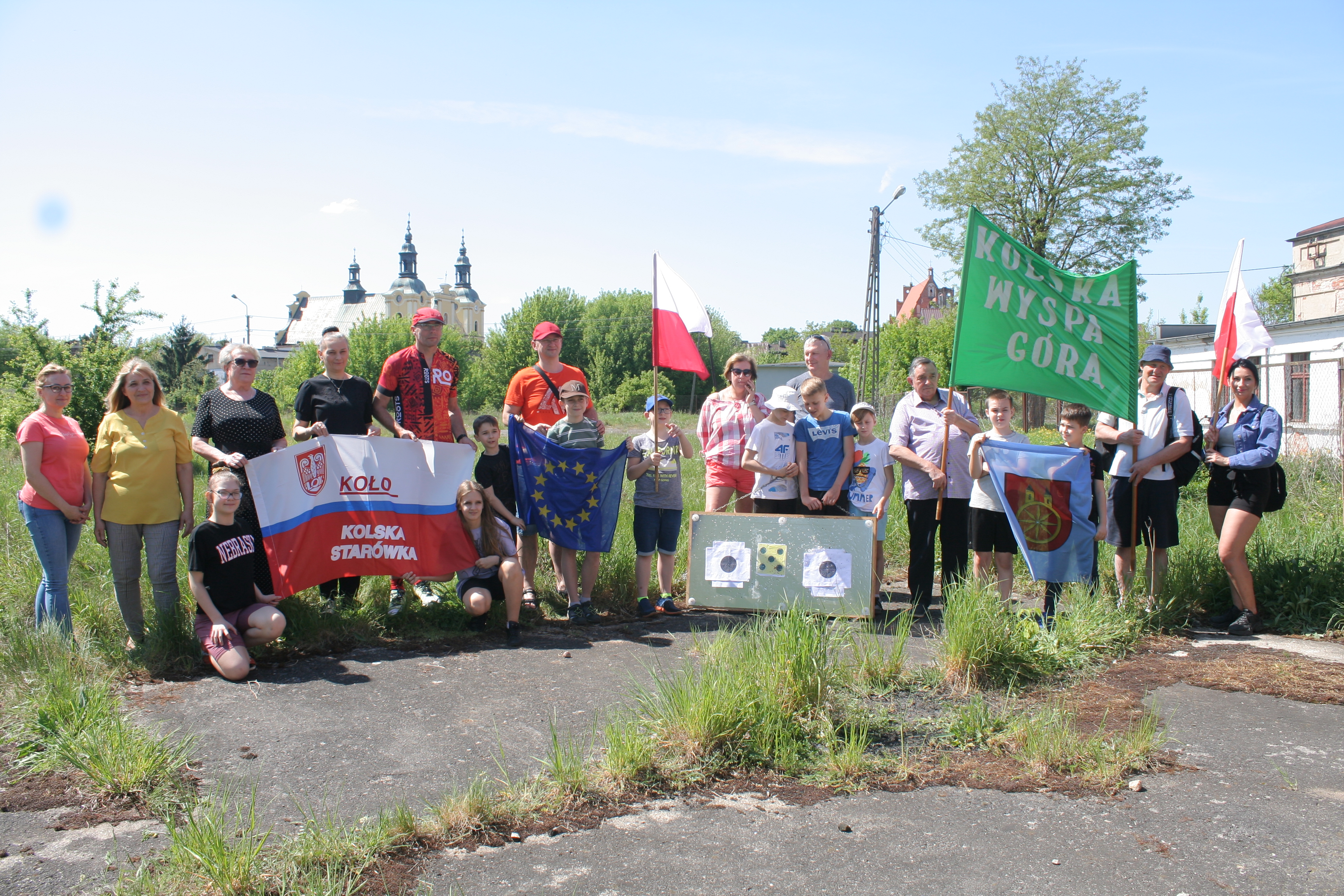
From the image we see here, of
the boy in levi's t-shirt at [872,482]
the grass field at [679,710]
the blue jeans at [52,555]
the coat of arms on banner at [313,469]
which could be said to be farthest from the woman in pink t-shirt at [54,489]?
the boy in levi's t-shirt at [872,482]

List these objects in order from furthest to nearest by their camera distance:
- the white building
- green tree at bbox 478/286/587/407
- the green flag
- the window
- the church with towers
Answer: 1. the church with towers
2. green tree at bbox 478/286/587/407
3. the window
4. the white building
5. the green flag

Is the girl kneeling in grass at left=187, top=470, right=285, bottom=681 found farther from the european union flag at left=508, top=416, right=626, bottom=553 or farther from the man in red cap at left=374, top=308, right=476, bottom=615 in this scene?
the european union flag at left=508, top=416, right=626, bottom=553

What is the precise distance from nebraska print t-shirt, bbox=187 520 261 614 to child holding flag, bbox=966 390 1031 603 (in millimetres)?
4970

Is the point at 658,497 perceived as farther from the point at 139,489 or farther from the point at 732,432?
the point at 139,489

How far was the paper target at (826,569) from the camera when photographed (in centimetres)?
684

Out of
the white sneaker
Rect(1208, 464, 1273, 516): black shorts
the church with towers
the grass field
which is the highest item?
the church with towers

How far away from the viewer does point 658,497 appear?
705cm

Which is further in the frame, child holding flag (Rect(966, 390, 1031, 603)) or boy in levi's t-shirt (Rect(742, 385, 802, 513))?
boy in levi's t-shirt (Rect(742, 385, 802, 513))

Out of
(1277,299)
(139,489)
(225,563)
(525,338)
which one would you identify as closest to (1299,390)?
(225,563)

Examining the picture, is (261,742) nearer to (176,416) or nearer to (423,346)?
(176,416)

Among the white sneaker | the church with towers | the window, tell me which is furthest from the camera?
the church with towers

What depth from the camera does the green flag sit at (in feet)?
21.3

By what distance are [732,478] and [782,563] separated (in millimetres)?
881

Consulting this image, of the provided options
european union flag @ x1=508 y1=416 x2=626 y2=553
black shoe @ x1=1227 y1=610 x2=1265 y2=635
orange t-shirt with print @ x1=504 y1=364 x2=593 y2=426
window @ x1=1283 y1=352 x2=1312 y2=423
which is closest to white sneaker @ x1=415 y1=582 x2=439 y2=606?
european union flag @ x1=508 y1=416 x2=626 y2=553
